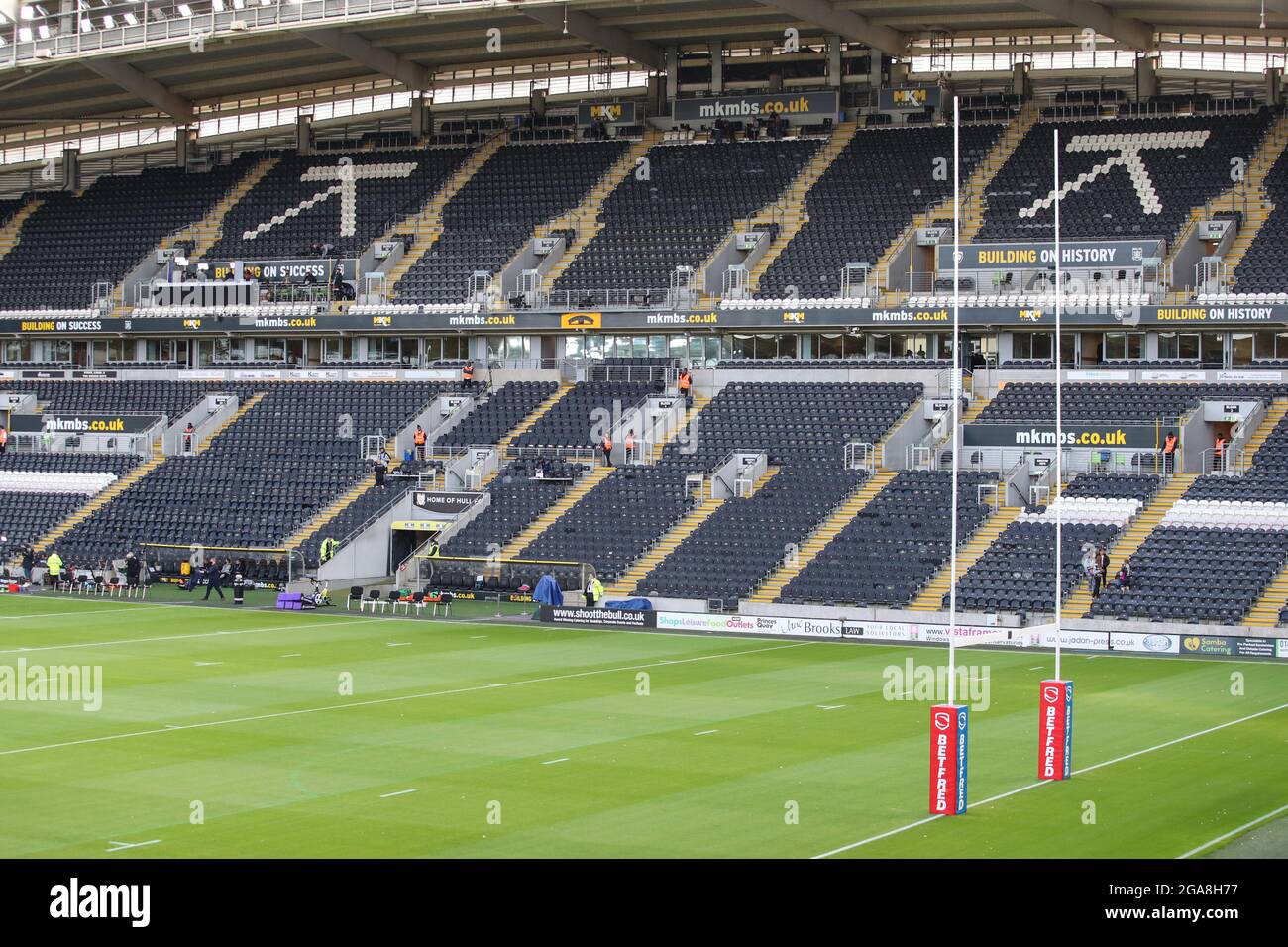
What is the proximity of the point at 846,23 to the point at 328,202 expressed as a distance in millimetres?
23283

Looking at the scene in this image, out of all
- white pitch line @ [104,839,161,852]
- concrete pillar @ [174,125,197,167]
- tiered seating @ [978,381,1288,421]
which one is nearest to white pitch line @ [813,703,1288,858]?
white pitch line @ [104,839,161,852]

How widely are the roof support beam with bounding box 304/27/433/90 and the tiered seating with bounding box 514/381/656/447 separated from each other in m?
16.0

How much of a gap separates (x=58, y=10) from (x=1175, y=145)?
40983 millimetres

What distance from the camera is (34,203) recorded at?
77.6m

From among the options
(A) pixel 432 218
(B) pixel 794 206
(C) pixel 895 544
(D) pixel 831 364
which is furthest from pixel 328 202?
(C) pixel 895 544

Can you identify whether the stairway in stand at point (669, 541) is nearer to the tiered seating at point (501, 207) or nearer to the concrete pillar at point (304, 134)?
the tiered seating at point (501, 207)

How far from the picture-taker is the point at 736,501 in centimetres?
5150

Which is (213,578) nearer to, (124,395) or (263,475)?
(263,475)

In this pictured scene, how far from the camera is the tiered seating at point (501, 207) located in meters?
64.9

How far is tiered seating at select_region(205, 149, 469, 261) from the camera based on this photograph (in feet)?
227

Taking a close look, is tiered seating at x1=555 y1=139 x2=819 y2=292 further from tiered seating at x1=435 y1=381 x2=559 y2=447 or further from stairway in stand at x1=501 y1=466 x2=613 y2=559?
stairway in stand at x1=501 y1=466 x2=613 y2=559

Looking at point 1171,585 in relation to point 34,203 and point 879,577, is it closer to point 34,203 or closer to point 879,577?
point 879,577

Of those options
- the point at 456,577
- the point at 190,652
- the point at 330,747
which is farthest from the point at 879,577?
the point at 330,747

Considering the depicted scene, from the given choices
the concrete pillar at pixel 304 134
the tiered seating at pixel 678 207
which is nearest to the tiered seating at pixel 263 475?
the tiered seating at pixel 678 207
